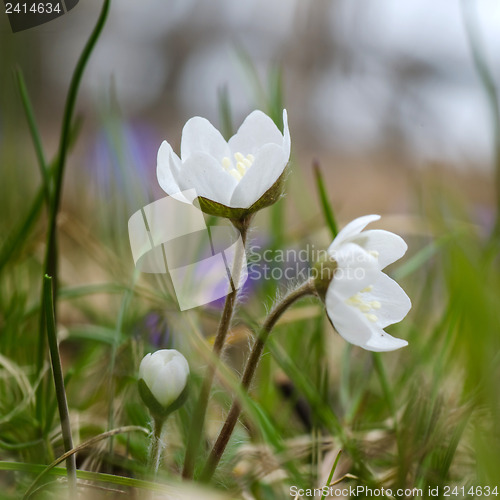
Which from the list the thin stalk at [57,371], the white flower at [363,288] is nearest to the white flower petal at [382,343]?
the white flower at [363,288]

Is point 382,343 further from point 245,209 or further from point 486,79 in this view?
point 486,79

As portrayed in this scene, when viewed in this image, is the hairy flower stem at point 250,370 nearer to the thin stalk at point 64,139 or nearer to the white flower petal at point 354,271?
the white flower petal at point 354,271

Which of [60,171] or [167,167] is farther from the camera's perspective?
[60,171]

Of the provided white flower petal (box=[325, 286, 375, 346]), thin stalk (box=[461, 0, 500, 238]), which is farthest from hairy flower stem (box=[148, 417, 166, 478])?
thin stalk (box=[461, 0, 500, 238])

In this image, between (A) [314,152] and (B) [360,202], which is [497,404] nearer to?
(B) [360,202]

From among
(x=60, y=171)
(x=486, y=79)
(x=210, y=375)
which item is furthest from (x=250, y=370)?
(x=486, y=79)

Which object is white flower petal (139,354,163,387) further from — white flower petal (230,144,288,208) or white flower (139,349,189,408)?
white flower petal (230,144,288,208)

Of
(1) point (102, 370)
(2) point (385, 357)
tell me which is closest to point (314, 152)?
(2) point (385, 357)
